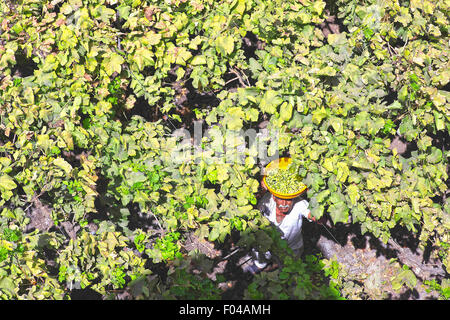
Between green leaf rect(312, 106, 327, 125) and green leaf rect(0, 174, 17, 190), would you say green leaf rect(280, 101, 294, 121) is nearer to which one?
green leaf rect(312, 106, 327, 125)

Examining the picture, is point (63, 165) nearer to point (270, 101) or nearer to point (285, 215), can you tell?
point (270, 101)

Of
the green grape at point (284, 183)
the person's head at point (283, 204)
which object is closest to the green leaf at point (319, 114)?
the green grape at point (284, 183)

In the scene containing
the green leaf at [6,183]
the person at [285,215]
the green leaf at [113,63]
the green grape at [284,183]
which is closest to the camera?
the green leaf at [6,183]

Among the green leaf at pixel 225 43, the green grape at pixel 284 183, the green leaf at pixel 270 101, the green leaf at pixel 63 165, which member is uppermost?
the green leaf at pixel 225 43

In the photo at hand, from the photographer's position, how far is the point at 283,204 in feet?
11.4

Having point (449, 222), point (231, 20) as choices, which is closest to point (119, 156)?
point (231, 20)

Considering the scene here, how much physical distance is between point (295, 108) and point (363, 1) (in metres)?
0.95

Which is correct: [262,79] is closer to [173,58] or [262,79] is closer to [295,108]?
[295,108]

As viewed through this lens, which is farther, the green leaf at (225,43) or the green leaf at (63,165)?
the green leaf at (225,43)

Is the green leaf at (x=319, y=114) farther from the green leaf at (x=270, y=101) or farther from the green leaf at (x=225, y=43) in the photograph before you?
the green leaf at (x=225, y=43)

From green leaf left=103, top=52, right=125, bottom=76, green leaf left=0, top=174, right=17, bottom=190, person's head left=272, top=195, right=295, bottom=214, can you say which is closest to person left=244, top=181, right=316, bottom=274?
person's head left=272, top=195, right=295, bottom=214

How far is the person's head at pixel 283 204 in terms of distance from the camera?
11.4 ft

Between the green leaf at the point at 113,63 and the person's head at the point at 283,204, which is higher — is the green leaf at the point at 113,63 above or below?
above

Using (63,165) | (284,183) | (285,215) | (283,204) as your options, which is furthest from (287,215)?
(63,165)
